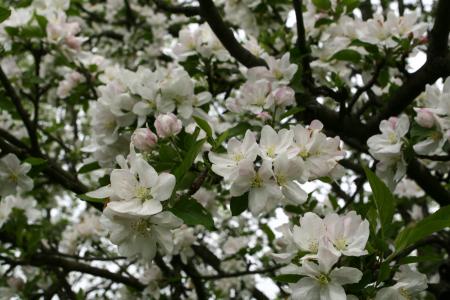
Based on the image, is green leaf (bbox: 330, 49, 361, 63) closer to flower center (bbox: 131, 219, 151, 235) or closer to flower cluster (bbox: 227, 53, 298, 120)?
flower cluster (bbox: 227, 53, 298, 120)

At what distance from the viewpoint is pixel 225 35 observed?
2234mm

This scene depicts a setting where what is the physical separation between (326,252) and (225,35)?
4.26 feet

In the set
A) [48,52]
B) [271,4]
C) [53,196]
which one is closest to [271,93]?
[271,4]

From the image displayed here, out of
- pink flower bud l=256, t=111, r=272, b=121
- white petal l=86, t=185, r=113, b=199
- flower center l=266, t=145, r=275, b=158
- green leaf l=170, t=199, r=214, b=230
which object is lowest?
pink flower bud l=256, t=111, r=272, b=121

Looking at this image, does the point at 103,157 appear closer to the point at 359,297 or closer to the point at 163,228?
the point at 163,228

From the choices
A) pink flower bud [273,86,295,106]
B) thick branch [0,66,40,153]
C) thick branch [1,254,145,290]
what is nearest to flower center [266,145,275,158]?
pink flower bud [273,86,295,106]

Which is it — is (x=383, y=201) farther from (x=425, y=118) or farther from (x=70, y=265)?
(x=70, y=265)

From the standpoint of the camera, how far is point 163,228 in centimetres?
128

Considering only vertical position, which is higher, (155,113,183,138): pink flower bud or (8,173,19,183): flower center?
(155,113,183,138): pink flower bud

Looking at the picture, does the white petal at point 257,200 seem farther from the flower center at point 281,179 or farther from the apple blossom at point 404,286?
the apple blossom at point 404,286

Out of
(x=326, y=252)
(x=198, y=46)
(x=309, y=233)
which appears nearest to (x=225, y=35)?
(x=198, y=46)

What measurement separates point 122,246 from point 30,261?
1511 mm

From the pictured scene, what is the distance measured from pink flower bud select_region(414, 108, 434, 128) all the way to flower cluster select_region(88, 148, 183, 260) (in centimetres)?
75

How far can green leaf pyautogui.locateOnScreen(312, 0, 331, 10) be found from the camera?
240 centimetres
